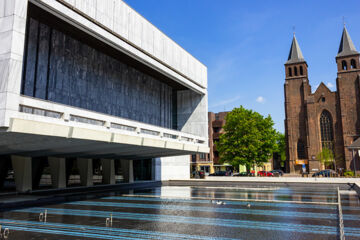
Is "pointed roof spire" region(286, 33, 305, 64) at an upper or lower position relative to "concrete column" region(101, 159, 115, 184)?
upper

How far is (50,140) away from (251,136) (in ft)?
123

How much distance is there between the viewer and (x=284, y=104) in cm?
7094

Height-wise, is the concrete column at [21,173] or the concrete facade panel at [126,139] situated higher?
the concrete facade panel at [126,139]

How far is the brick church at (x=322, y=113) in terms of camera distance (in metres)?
62.3

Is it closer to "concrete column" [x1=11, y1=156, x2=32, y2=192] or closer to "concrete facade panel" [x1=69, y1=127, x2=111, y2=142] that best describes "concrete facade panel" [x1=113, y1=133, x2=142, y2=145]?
"concrete facade panel" [x1=69, y1=127, x2=111, y2=142]

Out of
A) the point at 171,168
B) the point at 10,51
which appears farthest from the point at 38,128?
the point at 171,168

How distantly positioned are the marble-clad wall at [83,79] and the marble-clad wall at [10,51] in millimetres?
6329

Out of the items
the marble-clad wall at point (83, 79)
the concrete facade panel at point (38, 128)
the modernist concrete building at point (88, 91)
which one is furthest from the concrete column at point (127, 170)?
the concrete facade panel at point (38, 128)

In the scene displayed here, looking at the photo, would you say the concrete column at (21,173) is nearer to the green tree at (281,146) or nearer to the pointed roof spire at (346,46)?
the pointed roof spire at (346,46)

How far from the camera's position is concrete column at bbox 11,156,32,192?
62.2 feet

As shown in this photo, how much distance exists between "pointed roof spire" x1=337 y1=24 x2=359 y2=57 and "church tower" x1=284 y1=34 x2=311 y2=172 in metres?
8.15

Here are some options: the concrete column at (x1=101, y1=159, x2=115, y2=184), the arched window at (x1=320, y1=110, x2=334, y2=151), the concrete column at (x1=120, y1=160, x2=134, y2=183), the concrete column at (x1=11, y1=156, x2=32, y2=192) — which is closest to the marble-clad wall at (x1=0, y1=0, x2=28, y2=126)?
the concrete column at (x1=11, y1=156, x2=32, y2=192)

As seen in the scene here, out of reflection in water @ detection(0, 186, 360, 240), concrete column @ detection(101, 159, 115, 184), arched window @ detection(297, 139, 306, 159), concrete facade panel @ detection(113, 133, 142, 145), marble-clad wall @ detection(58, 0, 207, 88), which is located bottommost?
reflection in water @ detection(0, 186, 360, 240)

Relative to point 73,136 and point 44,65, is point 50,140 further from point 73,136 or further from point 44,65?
point 44,65
